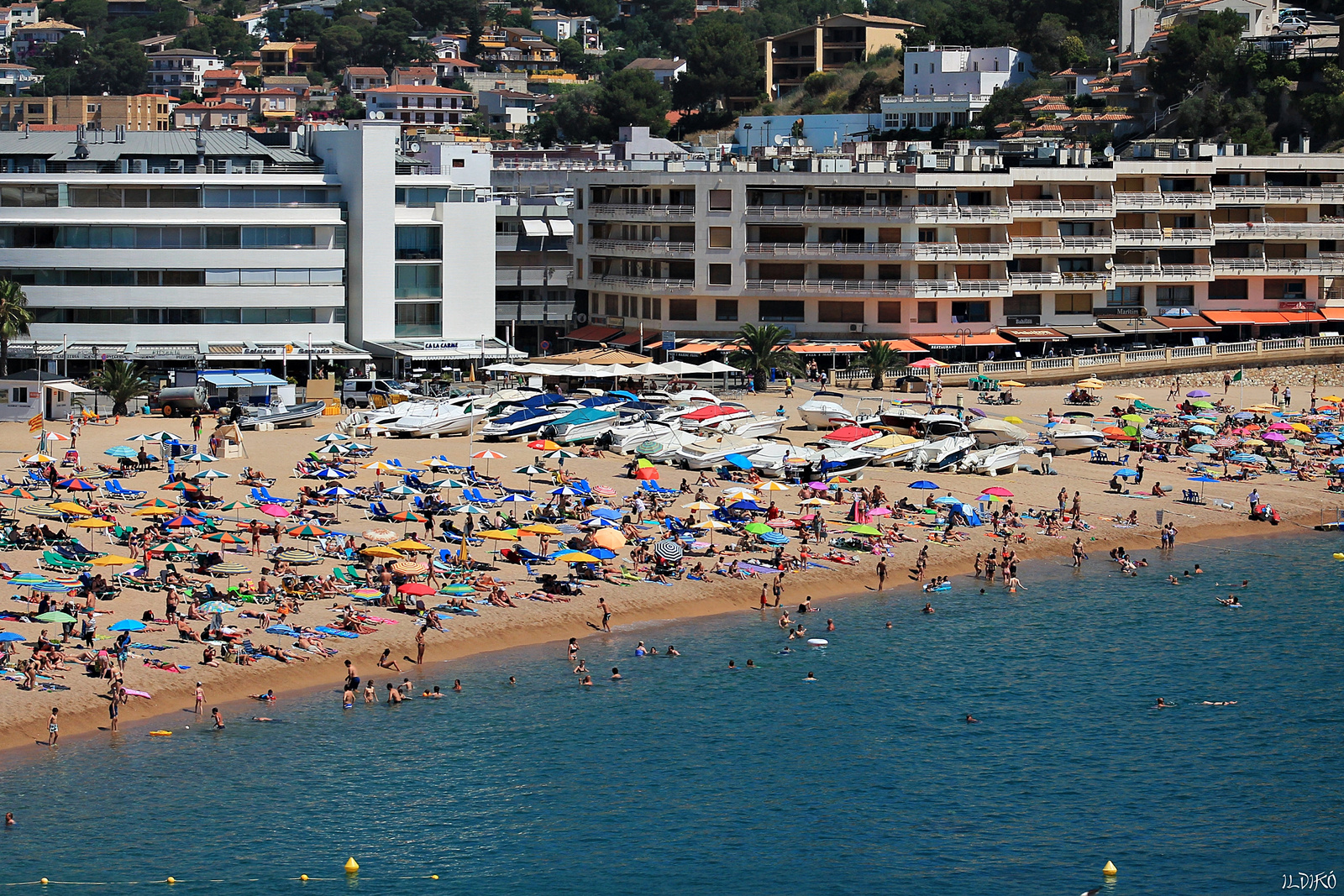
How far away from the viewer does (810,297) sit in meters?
94.3

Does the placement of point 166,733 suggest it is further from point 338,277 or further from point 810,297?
point 810,297

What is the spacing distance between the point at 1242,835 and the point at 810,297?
56.4 meters

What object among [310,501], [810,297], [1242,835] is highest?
[810,297]

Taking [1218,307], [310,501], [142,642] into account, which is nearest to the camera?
[142,642]

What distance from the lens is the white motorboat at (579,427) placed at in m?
74.8

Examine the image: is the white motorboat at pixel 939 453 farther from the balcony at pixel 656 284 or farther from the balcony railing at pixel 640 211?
the balcony railing at pixel 640 211

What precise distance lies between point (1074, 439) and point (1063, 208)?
2620cm

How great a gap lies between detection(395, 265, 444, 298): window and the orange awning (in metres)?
23.4

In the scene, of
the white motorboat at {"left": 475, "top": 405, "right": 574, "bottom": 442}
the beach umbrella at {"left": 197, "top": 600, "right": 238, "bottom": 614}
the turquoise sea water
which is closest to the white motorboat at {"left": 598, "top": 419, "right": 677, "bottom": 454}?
the white motorboat at {"left": 475, "top": 405, "right": 574, "bottom": 442}

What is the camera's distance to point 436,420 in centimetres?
7600

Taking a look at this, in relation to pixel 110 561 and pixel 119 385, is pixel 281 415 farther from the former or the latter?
pixel 110 561

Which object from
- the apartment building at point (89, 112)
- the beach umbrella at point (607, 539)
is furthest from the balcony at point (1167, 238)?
the apartment building at point (89, 112)

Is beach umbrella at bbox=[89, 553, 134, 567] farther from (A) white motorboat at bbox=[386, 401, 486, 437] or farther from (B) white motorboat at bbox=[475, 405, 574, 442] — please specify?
(B) white motorboat at bbox=[475, 405, 574, 442]

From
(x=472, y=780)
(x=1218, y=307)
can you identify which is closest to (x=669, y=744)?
(x=472, y=780)
